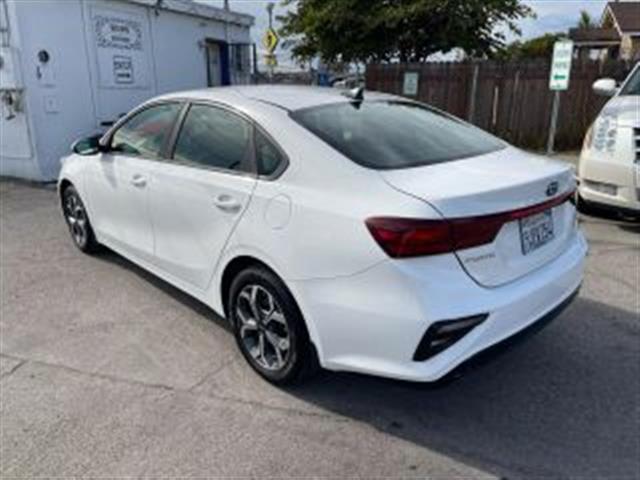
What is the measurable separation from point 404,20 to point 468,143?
45.5ft

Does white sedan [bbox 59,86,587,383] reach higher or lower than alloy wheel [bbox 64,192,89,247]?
higher

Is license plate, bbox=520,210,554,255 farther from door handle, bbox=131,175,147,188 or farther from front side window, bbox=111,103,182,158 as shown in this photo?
door handle, bbox=131,175,147,188

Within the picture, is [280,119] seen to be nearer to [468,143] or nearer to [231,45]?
[468,143]

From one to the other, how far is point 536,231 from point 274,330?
4.73 feet

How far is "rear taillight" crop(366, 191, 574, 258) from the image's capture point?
2578mm

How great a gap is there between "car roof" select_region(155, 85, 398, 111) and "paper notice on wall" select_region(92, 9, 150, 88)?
283 inches

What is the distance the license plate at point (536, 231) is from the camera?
2912 millimetres

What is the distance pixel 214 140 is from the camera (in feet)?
12.2

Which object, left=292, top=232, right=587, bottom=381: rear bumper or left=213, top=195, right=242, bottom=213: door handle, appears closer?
left=292, top=232, right=587, bottom=381: rear bumper

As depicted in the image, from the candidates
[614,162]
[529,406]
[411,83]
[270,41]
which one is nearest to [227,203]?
[529,406]

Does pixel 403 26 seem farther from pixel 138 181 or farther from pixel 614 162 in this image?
pixel 138 181

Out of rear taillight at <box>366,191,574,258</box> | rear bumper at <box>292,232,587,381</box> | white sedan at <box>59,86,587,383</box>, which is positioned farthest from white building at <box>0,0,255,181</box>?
rear taillight at <box>366,191,574,258</box>

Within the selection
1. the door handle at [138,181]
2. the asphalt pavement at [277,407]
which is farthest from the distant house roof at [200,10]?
the asphalt pavement at [277,407]

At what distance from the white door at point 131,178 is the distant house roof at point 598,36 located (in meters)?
45.1
